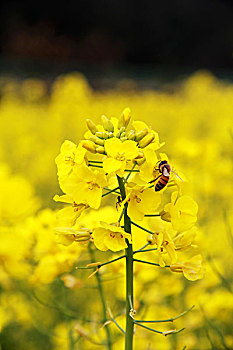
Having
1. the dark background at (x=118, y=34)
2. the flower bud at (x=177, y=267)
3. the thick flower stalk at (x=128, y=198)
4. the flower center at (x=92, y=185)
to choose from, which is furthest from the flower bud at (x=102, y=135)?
the dark background at (x=118, y=34)

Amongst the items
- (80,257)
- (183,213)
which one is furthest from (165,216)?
(80,257)

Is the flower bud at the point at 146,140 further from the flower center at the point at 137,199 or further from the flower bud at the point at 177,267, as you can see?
the flower bud at the point at 177,267

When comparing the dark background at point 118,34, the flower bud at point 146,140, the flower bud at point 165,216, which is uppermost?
the dark background at point 118,34

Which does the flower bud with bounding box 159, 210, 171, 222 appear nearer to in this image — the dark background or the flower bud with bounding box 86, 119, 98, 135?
the flower bud with bounding box 86, 119, 98, 135

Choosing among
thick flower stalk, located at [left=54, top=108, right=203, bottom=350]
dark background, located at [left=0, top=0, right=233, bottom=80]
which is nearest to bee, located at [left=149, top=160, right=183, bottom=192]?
thick flower stalk, located at [left=54, top=108, right=203, bottom=350]

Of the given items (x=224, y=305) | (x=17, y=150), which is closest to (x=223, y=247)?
(x=224, y=305)

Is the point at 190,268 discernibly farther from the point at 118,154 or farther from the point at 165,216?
the point at 118,154
